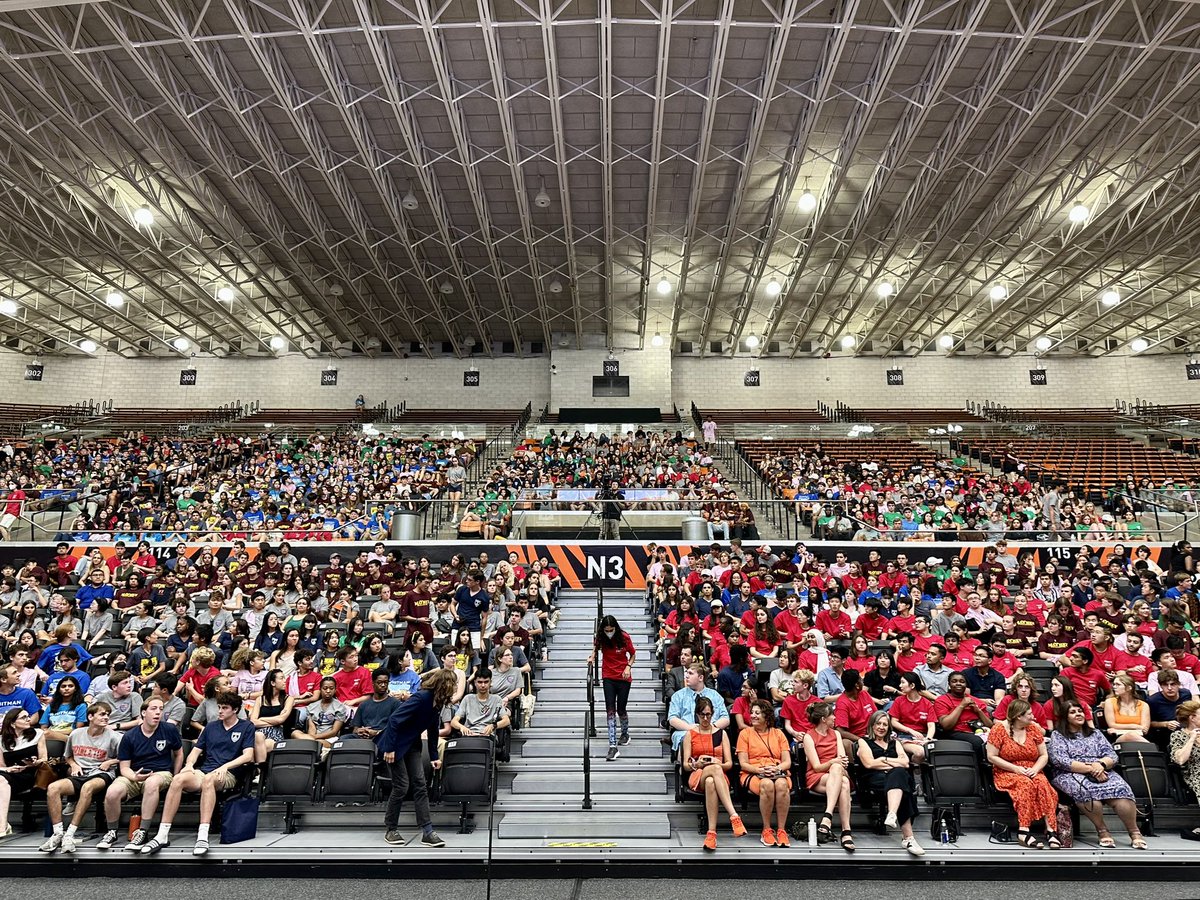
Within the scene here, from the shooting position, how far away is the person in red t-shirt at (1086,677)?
25.0 feet

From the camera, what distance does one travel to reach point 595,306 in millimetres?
30500

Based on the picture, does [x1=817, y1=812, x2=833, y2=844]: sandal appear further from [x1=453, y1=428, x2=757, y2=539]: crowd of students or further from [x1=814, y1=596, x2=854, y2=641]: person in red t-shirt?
[x1=453, y1=428, x2=757, y2=539]: crowd of students

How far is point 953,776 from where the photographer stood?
22.1 ft

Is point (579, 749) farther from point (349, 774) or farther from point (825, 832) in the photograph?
point (825, 832)

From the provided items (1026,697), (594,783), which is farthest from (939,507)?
(594,783)

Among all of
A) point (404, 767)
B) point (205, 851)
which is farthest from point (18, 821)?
point (404, 767)

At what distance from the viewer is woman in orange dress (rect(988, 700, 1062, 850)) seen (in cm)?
636

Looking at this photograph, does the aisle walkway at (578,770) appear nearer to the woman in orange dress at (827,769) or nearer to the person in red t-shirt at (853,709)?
the woman in orange dress at (827,769)

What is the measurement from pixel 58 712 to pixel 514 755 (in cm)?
470

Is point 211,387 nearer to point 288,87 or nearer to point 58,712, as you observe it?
point 288,87

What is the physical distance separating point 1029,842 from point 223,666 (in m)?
8.57

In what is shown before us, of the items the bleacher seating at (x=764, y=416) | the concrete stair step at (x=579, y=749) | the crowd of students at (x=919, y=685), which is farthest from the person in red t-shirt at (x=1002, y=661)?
the bleacher seating at (x=764, y=416)

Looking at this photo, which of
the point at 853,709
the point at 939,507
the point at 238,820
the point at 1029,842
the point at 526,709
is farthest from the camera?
the point at 939,507

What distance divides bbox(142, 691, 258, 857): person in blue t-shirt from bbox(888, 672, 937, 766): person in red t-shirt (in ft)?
20.1
